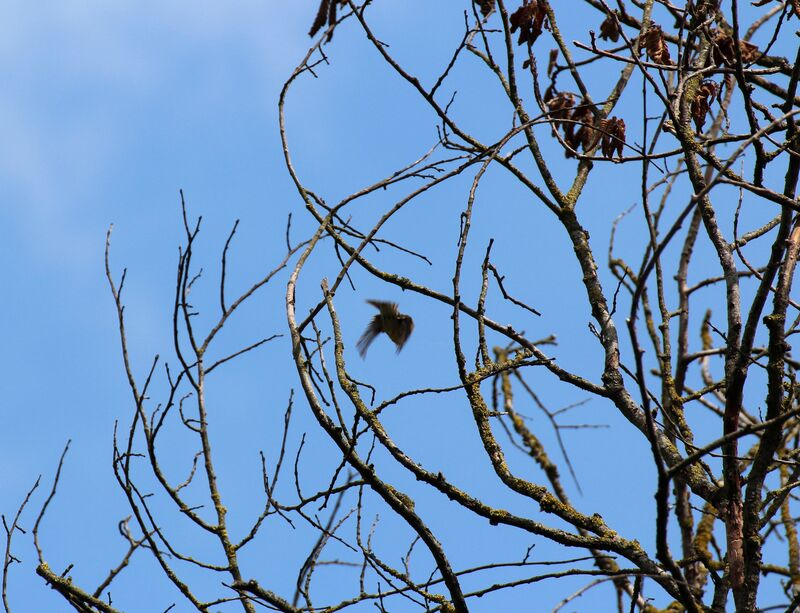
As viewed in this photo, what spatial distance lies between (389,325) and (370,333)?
95 millimetres

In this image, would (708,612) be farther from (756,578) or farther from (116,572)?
(116,572)

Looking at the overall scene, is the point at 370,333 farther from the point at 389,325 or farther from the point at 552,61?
the point at 552,61

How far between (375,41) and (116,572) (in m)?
2.11

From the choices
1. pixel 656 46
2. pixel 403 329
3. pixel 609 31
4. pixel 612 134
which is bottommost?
pixel 403 329

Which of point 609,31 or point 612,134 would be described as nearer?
point 612,134

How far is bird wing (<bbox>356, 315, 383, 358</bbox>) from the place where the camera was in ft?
11.7

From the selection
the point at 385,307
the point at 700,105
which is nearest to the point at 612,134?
the point at 700,105

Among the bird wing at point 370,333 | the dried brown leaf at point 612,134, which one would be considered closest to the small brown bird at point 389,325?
the bird wing at point 370,333

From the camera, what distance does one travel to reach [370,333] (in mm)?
3582

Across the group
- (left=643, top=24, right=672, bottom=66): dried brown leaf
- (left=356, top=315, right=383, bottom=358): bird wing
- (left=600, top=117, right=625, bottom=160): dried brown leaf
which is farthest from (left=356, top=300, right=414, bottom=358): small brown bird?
(left=643, top=24, right=672, bottom=66): dried brown leaf

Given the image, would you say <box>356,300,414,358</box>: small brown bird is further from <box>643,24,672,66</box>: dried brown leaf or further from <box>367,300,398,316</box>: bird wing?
<box>643,24,672,66</box>: dried brown leaf

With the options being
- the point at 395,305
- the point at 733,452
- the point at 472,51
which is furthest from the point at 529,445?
the point at 733,452

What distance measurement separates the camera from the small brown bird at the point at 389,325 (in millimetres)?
3514

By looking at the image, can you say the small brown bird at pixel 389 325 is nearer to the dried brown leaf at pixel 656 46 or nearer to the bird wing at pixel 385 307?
the bird wing at pixel 385 307
